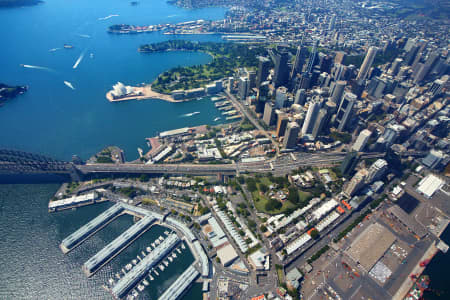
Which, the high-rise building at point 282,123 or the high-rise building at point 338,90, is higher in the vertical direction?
the high-rise building at point 338,90

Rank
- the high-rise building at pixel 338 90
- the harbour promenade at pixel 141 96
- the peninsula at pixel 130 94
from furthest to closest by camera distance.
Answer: the harbour promenade at pixel 141 96 → the peninsula at pixel 130 94 → the high-rise building at pixel 338 90

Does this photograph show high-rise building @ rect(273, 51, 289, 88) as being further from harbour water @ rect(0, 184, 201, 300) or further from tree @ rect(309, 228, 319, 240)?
harbour water @ rect(0, 184, 201, 300)

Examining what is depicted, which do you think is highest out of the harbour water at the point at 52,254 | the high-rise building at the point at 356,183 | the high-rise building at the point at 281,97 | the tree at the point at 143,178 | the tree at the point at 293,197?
the high-rise building at the point at 281,97

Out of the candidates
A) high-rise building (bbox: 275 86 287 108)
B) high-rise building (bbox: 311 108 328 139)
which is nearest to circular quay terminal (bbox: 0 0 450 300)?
high-rise building (bbox: 311 108 328 139)

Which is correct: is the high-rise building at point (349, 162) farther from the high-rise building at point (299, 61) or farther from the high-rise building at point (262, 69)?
the high-rise building at point (299, 61)

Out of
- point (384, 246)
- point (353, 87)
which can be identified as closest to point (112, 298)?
point (384, 246)

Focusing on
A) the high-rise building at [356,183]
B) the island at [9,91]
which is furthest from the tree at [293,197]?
the island at [9,91]
